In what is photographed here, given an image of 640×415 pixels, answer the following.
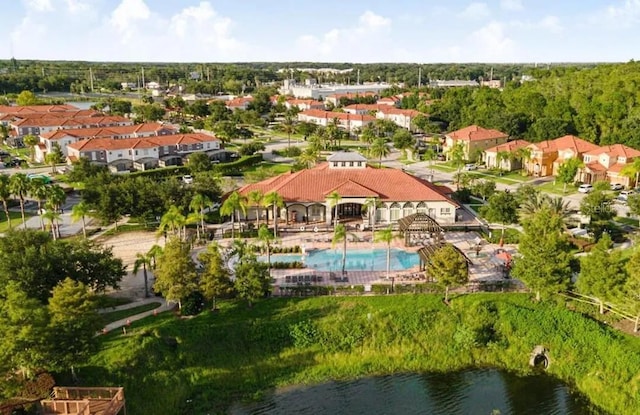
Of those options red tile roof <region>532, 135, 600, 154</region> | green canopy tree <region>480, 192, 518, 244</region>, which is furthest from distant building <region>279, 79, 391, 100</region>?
Answer: green canopy tree <region>480, 192, 518, 244</region>

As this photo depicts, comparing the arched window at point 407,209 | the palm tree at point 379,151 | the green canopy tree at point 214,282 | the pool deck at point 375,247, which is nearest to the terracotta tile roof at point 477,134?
the palm tree at point 379,151

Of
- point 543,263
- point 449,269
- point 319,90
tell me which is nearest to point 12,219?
point 449,269

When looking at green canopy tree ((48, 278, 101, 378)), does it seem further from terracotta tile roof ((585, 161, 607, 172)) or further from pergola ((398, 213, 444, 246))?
terracotta tile roof ((585, 161, 607, 172))

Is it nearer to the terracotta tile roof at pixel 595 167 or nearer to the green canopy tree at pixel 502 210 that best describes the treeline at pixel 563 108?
the terracotta tile roof at pixel 595 167

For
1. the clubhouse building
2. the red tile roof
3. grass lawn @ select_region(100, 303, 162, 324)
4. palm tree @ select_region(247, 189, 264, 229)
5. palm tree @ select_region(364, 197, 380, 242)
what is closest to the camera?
grass lawn @ select_region(100, 303, 162, 324)

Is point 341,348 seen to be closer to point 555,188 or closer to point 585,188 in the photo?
point 585,188

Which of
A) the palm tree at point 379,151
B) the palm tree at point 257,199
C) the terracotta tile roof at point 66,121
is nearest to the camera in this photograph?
the palm tree at point 257,199
